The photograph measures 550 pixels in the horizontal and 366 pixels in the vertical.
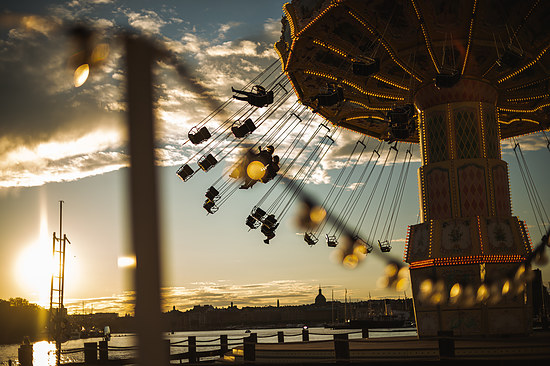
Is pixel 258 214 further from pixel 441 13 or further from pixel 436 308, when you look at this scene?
pixel 441 13

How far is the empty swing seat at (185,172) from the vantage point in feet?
74.7

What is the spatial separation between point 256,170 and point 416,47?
7774 mm

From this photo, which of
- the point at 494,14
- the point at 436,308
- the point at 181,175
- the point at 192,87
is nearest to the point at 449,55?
the point at 494,14

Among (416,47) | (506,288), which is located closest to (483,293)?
(506,288)

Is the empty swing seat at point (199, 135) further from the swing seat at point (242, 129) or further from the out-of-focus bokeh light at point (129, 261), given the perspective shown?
the out-of-focus bokeh light at point (129, 261)

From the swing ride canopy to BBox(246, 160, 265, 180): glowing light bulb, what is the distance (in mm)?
2795

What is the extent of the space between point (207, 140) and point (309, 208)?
5.01 meters

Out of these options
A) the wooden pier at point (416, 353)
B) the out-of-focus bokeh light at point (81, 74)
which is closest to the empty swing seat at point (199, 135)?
the wooden pier at point (416, 353)

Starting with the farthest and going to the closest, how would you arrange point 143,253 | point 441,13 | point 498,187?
Result: point 498,187, point 441,13, point 143,253

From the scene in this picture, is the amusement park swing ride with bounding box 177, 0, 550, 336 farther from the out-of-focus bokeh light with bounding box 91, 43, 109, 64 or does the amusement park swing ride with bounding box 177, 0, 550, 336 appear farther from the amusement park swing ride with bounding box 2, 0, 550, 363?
the out-of-focus bokeh light with bounding box 91, 43, 109, 64

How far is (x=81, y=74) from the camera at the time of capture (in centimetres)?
288

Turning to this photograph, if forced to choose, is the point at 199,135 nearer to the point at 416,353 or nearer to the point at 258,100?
the point at 258,100

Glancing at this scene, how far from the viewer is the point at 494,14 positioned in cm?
1827

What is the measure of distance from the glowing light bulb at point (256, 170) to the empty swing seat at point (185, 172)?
18.6 feet
